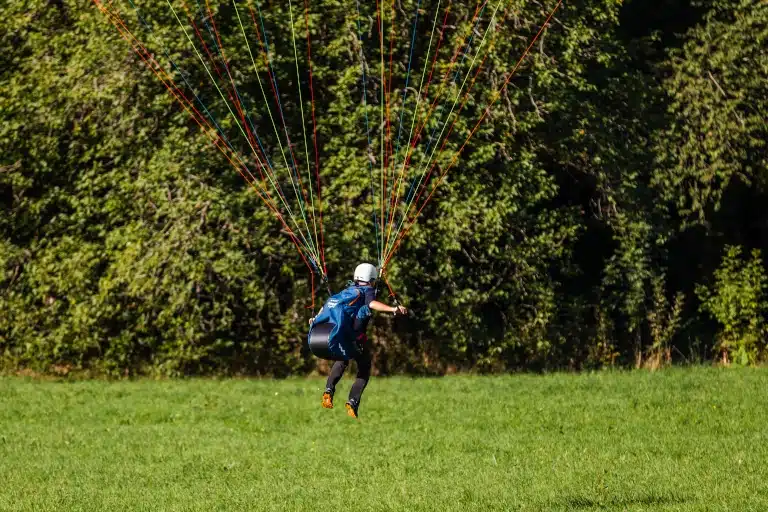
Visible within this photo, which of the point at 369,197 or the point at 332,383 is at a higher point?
the point at 369,197

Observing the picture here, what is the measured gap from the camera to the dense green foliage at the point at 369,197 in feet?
72.4

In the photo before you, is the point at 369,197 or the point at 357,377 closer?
the point at 357,377

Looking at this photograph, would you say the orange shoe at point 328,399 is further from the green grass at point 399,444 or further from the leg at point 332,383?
the green grass at point 399,444

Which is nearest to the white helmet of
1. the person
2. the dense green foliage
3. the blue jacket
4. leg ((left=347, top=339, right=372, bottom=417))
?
the person

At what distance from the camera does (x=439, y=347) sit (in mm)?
23516

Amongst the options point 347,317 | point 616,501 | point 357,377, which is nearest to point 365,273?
point 347,317

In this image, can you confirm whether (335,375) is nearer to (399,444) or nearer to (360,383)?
(360,383)

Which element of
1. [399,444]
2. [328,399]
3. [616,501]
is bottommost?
[399,444]

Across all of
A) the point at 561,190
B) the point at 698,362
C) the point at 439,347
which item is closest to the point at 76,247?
the point at 439,347

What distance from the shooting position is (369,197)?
22219mm

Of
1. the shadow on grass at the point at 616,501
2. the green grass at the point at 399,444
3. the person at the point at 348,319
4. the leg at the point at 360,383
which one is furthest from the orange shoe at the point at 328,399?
the shadow on grass at the point at 616,501

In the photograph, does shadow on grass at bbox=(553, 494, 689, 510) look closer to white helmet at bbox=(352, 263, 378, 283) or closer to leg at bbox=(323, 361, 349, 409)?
leg at bbox=(323, 361, 349, 409)

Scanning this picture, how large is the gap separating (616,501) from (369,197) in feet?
29.9

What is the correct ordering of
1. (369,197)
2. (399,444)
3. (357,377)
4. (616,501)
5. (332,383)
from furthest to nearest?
(369,197), (399,444), (616,501), (357,377), (332,383)
